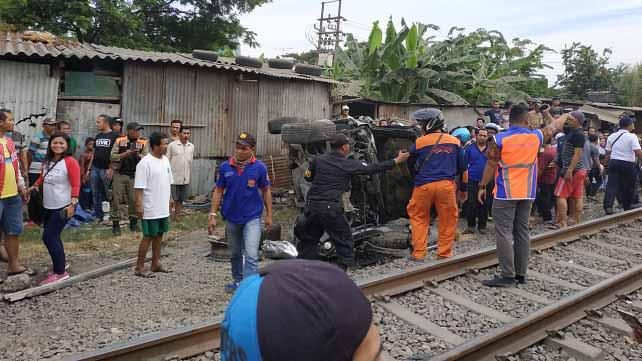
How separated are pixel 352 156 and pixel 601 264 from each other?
142 inches

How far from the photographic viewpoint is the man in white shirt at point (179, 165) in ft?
31.5

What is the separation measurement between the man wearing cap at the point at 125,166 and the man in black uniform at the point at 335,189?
362cm

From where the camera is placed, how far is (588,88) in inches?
1166

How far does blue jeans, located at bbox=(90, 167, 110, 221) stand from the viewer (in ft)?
29.0

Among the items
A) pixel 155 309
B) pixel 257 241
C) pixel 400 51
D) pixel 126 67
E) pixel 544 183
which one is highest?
pixel 400 51

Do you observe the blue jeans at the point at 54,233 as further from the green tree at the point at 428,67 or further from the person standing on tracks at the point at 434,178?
the green tree at the point at 428,67

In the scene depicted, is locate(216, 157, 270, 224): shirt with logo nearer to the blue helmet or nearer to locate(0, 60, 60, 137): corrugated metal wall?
the blue helmet

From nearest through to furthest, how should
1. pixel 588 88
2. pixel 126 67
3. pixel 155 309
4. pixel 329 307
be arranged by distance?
1. pixel 329 307
2. pixel 155 309
3. pixel 126 67
4. pixel 588 88

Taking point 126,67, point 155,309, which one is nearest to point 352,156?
point 155,309

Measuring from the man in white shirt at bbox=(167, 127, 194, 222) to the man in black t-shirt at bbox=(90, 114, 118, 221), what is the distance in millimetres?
1166

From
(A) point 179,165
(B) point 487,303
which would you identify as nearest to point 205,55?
(A) point 179,165

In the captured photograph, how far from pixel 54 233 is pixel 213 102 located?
659 cm

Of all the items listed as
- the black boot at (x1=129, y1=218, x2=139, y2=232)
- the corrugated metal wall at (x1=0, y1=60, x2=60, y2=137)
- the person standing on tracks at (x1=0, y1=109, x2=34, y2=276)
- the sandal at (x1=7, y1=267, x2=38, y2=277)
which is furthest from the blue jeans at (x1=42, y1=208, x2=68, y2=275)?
the corrugated metal wall at (x1=0, y1=60, x2=60, y2=137)

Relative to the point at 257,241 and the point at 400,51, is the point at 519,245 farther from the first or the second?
the point at 400,51
